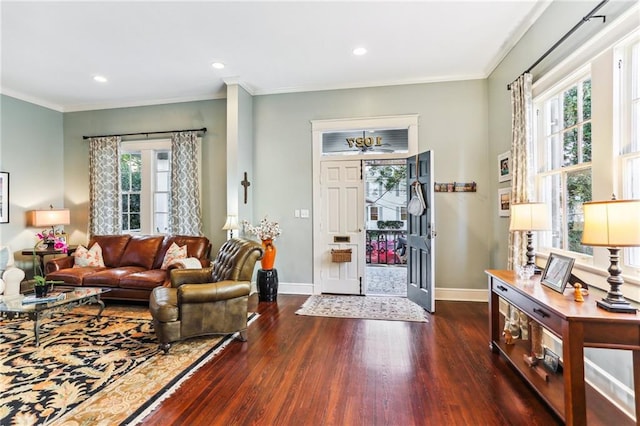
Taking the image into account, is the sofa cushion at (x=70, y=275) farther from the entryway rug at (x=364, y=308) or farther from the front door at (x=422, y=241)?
the front door at (x=422, y=241)

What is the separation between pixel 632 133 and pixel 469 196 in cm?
253

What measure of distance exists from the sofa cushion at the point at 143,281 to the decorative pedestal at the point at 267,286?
1233 millimetres

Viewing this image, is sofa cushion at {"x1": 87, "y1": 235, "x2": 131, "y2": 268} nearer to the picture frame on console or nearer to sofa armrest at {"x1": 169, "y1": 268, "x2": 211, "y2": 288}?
sofa armrest at {"x1": 169, "y1": 268, "x2": 211, "y2": 288}

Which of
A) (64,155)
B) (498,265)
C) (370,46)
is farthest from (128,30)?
(498,265)

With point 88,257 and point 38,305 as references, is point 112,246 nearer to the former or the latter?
point 88,257

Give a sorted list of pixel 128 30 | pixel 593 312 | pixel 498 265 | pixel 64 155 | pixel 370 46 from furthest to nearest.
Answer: pixel 64 155 < pixel 498 265 < pixel 370 46 < pixel 128 30 < pixel 593 312

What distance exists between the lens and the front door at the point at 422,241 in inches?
156

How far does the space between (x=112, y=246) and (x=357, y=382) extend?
14.3ft

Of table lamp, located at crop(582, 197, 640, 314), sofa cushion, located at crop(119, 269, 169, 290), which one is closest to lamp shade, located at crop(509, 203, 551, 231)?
table lamp, located at crop(582, 197, 640, 314)

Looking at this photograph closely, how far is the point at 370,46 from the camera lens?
3.70 metres

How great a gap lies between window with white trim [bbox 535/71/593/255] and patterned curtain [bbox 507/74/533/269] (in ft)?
0.41

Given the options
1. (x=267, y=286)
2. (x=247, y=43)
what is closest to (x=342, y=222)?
(x=267, y=286)

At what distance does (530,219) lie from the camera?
→ 263cm

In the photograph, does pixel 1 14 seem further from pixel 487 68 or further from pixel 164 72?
pixel 487 68
